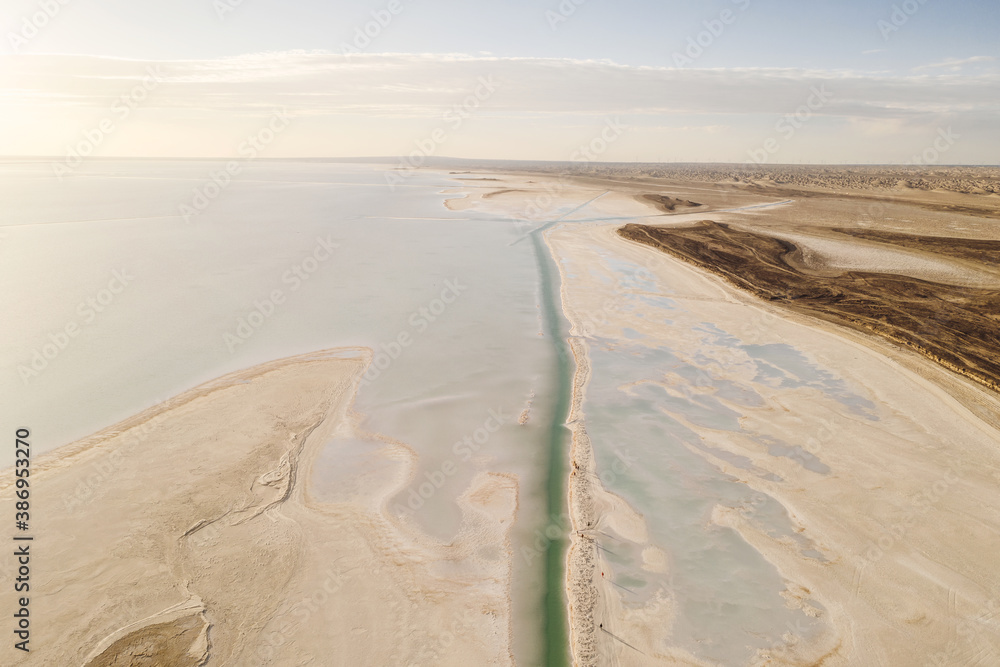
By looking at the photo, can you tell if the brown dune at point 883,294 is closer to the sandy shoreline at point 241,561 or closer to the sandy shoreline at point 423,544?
the sandy shoreline at point 423,544

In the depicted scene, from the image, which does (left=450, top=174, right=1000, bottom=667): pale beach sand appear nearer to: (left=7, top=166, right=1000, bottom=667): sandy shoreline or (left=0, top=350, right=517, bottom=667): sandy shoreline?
(left=7, top=166, right=1000, bottom=667): sandy shoreline

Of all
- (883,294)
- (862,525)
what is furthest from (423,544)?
(883,294)

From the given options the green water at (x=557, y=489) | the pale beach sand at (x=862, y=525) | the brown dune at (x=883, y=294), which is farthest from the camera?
the brown dune at (x=883, y=294)

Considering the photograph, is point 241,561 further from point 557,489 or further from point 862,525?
point 862,525

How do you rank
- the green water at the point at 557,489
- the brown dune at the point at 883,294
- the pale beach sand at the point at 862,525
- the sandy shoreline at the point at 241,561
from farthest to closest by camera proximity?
the brown dune at the point at 883,294 < the green water at the point at 557,489 < the pale beach sand at the point at 862,525 < the sandy shoreline at the point at 241,561

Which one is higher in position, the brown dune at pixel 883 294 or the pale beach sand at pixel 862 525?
the brown dune at pixel 883 294

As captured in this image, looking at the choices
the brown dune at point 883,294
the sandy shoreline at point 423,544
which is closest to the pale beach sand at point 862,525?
the sandy shoreline at point 423,544

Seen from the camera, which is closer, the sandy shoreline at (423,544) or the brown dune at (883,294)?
the sandy shoreline at (423,544)
